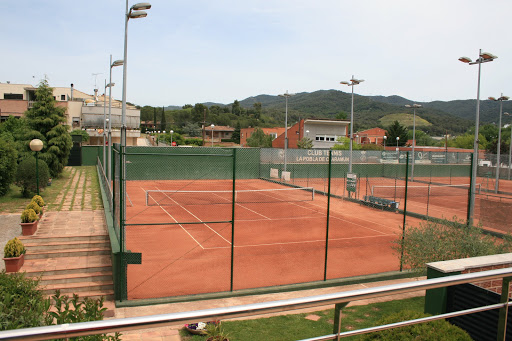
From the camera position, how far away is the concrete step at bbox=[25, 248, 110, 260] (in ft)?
35.9

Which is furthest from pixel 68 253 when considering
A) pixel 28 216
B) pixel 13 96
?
pixel 13 96

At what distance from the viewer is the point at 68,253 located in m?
11.2

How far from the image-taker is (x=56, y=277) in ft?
32.3

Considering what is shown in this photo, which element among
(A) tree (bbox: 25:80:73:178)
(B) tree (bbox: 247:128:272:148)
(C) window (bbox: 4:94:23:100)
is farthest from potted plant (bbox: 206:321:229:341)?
(C) window (bbox: 4:94:23:100)

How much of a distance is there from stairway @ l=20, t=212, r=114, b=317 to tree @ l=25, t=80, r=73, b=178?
13432mm

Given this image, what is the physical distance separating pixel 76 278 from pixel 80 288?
50cm

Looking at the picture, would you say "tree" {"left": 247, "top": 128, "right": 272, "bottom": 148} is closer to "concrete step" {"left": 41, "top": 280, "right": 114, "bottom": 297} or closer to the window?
the window

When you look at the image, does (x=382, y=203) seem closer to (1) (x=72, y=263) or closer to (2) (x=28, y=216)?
(1) (x=72, y=263)

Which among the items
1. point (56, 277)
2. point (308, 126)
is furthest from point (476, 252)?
point (308, 126)

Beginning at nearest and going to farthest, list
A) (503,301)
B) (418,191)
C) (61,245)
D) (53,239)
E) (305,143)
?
(503,301)
(61,245)
(53,239)
(418,191)
(305,143)

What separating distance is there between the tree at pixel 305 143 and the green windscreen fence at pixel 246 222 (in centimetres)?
1545

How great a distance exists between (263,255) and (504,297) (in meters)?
10.7

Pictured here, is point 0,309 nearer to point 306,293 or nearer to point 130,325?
point 130,325

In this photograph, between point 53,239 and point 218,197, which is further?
point 218,197
